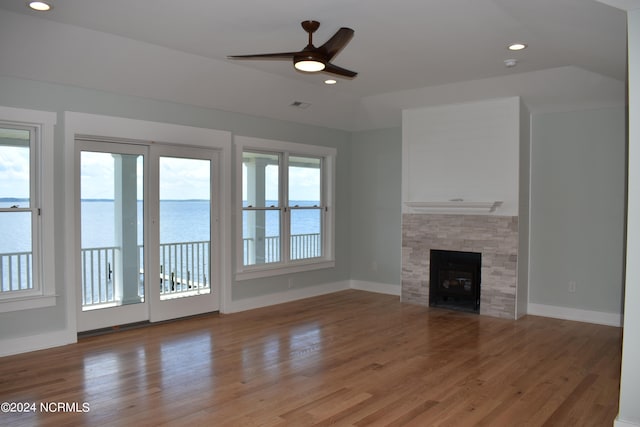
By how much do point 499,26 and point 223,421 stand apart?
11.8 ft

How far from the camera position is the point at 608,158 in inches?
221

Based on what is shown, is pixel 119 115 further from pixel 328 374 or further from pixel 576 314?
pixel 576 314

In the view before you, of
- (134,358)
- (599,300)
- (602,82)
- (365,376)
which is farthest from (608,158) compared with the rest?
(134,358)

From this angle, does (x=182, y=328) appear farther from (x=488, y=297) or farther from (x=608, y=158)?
(x=608, y=158)

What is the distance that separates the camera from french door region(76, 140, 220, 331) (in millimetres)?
4980

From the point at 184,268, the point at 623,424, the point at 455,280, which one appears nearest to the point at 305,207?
the point at 184,268

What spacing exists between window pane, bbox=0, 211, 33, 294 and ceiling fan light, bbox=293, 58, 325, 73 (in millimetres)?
2890

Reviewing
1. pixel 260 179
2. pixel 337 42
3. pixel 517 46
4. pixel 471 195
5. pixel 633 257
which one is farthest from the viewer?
pixel 260 179

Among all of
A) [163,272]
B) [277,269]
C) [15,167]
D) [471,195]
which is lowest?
[277,269]

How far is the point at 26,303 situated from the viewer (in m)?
4.43

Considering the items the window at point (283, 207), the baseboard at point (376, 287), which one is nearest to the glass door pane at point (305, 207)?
the window at point (283, 207)

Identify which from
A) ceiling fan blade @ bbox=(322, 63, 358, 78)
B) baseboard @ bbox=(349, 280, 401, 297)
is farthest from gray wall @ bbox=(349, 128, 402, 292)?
ceiling fan blade @ bbox=(322, 63, 358, 78)

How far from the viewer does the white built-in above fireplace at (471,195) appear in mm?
5863

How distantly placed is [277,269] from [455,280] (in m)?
2.41
